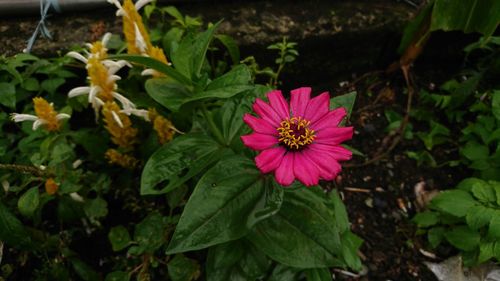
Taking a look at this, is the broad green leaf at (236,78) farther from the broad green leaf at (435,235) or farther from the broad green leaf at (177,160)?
the broad green leaf at (435,235)

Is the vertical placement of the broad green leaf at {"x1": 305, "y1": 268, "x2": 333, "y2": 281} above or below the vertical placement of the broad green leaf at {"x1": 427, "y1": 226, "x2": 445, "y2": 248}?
above

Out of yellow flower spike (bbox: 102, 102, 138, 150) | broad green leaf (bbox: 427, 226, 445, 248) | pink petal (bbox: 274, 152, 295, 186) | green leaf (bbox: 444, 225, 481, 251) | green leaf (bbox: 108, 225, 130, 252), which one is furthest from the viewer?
broad green leaf (bbox: 427, 226, 445, 248)

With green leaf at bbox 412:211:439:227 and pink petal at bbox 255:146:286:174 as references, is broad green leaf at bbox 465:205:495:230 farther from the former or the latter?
pink petal at bbox 255:146:286:174

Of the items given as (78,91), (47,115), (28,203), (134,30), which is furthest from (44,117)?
(134,30)

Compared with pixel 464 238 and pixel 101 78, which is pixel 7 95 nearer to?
pixel 101 78

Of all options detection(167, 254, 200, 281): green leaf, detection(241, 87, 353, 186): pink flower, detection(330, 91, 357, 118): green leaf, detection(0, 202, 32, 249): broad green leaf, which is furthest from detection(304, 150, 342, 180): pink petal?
detection(0, 202, 32, 249): broad green leaf

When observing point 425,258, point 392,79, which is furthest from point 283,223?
point 392,79

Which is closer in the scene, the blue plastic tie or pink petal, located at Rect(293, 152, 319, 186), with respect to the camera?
pink petal, located at Rect(293, 152, 319, 186)
